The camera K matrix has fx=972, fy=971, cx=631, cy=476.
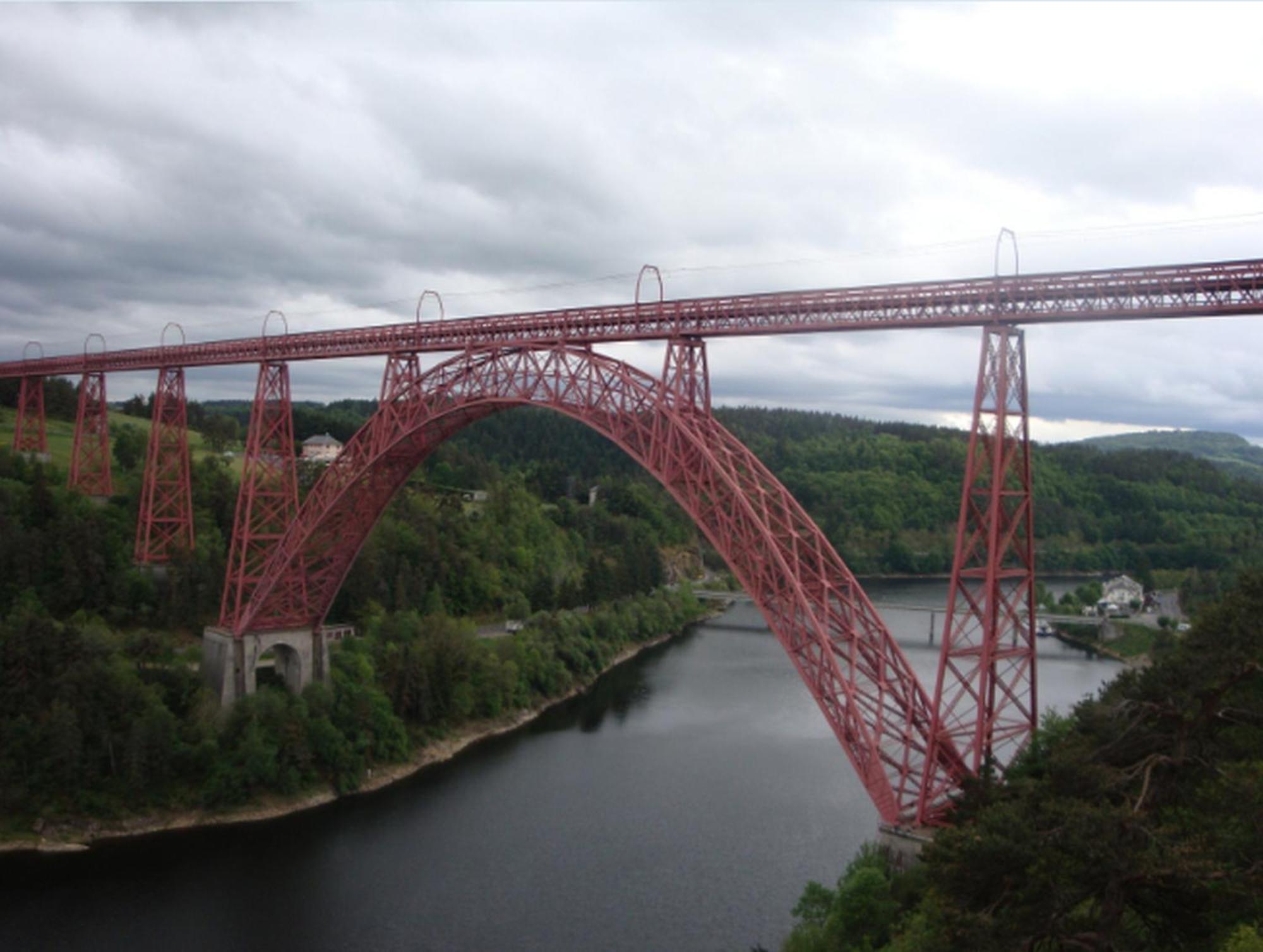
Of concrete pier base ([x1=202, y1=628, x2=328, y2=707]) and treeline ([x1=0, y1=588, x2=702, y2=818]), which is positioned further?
concrete pier base ([x1=202, y1=628, x2=328, y2=707])

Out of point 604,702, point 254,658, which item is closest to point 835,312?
point 254,658

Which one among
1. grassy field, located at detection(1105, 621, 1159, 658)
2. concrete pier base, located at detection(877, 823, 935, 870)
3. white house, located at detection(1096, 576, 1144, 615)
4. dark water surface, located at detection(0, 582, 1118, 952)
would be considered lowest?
dark water surface, located at detection(0, 582, 1118, 952)

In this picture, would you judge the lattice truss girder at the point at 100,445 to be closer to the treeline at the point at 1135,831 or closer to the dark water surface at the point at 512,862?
the dark water surface at the point at 512,862

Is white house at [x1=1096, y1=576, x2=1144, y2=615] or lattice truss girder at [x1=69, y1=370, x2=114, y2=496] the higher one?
lattice truss girder at [x1=69, y1=370, x2=114, y2=496]

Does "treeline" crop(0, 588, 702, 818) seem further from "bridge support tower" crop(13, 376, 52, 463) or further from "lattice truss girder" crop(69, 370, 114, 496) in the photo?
"bridge support tower" crop(13, 376, 52, 463)

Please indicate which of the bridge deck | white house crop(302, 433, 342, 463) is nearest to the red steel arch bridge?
the bridge deck

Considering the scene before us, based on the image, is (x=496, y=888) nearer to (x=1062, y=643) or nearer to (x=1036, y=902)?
(x=1036, y=902)

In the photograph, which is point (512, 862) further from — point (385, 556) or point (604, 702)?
point (385, 556)
